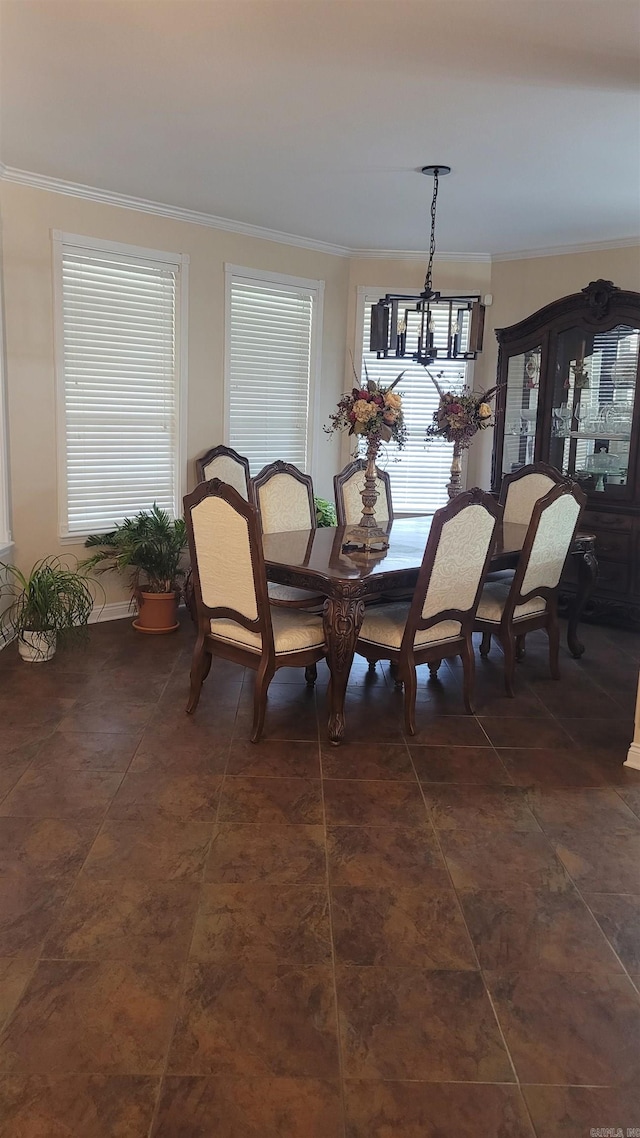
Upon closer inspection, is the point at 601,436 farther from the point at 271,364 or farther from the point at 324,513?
the point at 271,364

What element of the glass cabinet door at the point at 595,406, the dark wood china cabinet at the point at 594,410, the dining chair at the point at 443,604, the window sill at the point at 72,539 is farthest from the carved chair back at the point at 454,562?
the window sill at the point at 72,539

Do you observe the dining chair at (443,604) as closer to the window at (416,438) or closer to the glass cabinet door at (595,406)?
the glass cabinet door at (595,406)

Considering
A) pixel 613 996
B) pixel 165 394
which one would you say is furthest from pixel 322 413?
pixel 613 996

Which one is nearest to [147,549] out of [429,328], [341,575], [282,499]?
[282,499]

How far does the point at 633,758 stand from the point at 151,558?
306 centimetres

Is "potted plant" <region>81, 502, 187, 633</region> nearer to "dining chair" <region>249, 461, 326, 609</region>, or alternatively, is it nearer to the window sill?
the window sill

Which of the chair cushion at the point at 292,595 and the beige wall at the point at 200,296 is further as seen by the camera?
the beige wall at the point at 200,296

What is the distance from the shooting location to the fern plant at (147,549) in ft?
16.5

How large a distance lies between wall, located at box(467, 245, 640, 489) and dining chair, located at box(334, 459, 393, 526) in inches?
65.0

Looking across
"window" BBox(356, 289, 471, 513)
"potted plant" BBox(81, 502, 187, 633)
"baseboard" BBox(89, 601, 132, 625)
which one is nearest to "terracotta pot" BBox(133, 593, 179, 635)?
"potted plant" BBox(81, 502, 187, 633)

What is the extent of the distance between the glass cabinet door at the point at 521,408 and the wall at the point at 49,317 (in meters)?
1.88

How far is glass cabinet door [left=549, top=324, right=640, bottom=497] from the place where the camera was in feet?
17.5

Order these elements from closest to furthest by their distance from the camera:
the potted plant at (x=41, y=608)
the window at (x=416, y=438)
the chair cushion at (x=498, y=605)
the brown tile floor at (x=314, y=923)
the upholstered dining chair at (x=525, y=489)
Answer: the brown tile floor at (x=314, y=923)
the chair cushion at (x=498, y=605)
the potted plant at (x=41, y=608)
the upholstered dining chair at (x=525, y=489)
the window at (x=416, y=438)

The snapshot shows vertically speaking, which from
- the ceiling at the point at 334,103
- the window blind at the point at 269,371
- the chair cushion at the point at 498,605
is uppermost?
the ceiling at the point at 334,103
